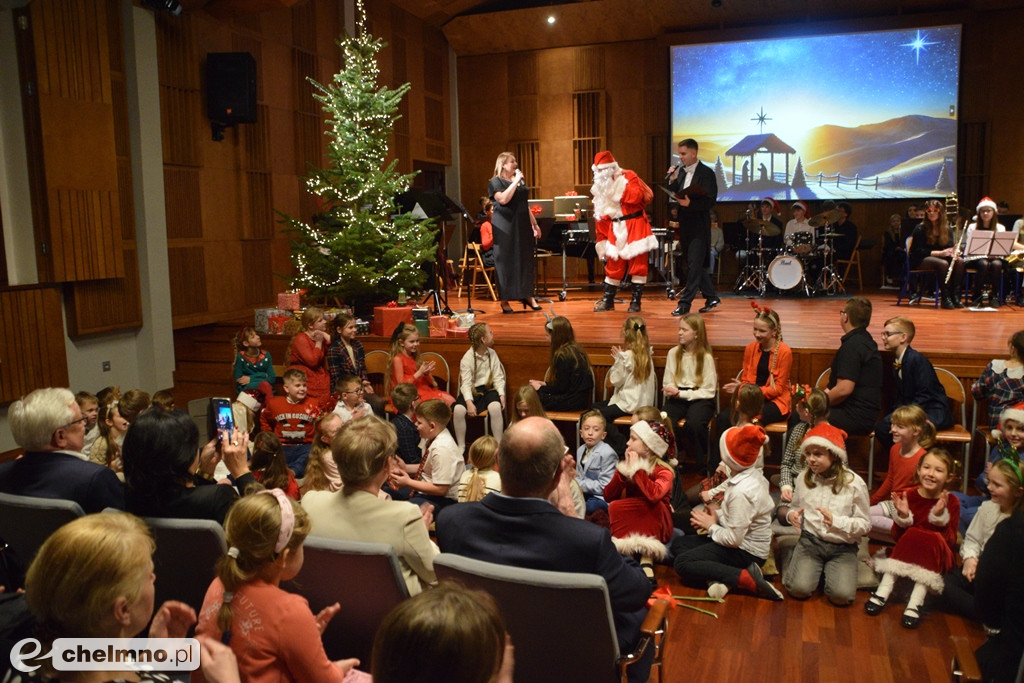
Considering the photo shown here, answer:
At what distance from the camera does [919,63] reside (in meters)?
11.1

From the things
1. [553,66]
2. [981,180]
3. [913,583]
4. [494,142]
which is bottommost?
[913,583]

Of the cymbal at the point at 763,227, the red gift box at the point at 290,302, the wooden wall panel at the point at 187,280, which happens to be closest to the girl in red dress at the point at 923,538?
the red gift box at the point at 290,302

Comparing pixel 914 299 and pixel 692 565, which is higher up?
pixel 914 299

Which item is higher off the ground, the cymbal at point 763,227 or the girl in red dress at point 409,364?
the cymbal at point 763,227

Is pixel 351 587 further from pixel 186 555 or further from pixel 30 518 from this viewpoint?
pixel 30 518

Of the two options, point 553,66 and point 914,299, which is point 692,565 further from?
point 553,66

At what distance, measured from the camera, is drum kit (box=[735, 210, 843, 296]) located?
9711 mm

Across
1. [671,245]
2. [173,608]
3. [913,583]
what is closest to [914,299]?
[671,245]

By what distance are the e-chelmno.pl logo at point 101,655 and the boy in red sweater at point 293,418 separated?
10.4ft

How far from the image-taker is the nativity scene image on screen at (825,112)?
1111cm

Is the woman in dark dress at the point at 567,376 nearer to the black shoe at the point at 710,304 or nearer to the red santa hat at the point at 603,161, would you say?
the black shoe at the point at 710,304

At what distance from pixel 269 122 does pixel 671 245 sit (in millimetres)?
4817

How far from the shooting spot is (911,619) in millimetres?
3484

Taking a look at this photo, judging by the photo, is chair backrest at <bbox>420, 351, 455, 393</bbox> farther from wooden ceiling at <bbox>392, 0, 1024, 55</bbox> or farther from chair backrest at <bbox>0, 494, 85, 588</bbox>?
wooden ceiling at <bbox>392, 0, 1024, 55</bbox>
